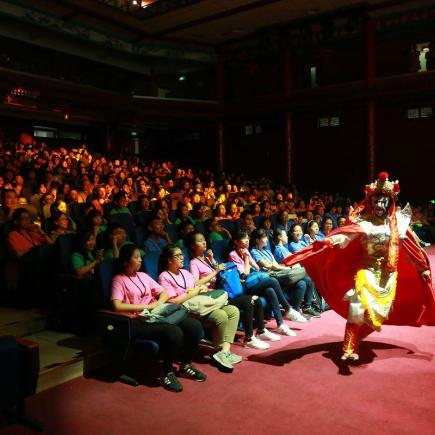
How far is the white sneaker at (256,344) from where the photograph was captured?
139 inches

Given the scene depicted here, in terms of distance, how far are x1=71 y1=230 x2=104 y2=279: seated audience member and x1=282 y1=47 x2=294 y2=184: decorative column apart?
10006 mm

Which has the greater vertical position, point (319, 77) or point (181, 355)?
point (319, 77)

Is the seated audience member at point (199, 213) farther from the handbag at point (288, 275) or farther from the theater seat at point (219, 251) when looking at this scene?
the handbag at point (288, 275)

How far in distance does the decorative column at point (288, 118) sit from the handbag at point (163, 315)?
1059 centimetres

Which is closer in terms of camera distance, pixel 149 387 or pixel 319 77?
pixel 149 387

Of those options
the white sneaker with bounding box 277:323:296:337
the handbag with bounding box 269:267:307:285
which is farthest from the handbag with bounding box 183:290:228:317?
the handbag with bounding box 269:267:307:285

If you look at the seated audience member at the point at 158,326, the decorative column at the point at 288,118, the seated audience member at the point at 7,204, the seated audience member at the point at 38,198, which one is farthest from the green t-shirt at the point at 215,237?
the decorative column at the point at 288,118

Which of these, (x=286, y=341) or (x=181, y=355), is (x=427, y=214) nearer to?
(x=286, y=341)

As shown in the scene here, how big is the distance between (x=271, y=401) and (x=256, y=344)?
0.89 meters

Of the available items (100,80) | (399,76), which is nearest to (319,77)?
(399,76)

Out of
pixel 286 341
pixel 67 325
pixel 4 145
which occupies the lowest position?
pixel 286 341

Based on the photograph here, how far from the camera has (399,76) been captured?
36.6ft

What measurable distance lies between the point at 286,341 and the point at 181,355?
40.6 inches

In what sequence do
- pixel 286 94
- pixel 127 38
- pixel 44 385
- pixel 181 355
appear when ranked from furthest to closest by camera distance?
pixel 127 38 < pixel 286 94 < pixel 181 355 < pixel 44 385
